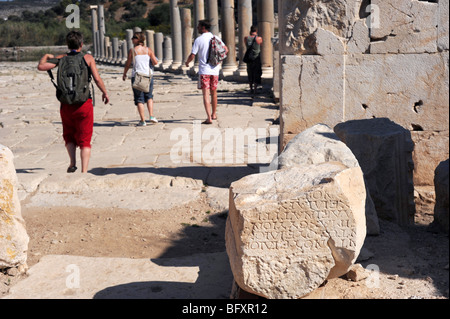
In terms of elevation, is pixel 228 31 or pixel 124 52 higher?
pixel 228 31

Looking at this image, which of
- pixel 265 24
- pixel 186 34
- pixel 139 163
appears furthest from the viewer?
pixel 186 34

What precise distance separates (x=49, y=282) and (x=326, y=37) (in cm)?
354

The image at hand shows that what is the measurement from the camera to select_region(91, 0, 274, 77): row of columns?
1675 centimetres

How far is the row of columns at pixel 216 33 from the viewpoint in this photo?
16.8 m

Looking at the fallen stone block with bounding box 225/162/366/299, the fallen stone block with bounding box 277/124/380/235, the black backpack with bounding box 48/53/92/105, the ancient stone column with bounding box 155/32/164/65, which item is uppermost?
the ancient stone column with bounding box 155/32/164/65

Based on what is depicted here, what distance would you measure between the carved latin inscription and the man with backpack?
12.2 ft

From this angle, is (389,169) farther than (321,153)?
Yes

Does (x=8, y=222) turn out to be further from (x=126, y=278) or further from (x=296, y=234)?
(x=296, y=234)

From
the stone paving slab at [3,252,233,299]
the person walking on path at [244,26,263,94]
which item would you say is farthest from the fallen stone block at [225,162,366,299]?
the person walking on path at [244,26,263,94]

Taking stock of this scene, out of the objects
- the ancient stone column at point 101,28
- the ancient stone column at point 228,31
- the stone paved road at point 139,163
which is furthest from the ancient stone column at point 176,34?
the ancient stone column at point 101,28

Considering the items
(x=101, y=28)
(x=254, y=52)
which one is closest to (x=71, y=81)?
(x=254, y=52)

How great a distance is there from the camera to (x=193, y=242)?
5.02m

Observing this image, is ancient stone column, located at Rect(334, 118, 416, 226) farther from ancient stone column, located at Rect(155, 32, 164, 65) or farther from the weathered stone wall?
ancient stone column, located at Rect(155, 32, 164, 65)

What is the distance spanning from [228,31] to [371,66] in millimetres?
13172
